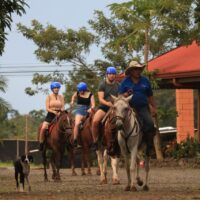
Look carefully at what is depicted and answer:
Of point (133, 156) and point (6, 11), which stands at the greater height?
point (6, 11)

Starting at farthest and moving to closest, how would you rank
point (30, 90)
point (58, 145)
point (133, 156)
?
1. point (30, 90)
2. point (58, 145)
3. point (133, 156)

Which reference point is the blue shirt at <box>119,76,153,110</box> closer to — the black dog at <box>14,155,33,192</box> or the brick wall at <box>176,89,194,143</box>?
the black dog at <box>14,155,33,192</box>

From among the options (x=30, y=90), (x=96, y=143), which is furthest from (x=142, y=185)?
(x=30, y=90)

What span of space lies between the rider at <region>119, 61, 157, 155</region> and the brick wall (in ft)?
63.6

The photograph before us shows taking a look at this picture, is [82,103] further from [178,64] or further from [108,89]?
[178,64]

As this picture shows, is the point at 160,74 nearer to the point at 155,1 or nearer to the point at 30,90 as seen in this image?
the point at 155,1

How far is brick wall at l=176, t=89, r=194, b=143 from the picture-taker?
35125 mm

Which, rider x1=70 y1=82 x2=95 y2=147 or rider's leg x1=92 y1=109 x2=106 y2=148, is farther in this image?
rider x1=70 y1=82 x2=95 y2=147

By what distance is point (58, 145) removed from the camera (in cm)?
2106

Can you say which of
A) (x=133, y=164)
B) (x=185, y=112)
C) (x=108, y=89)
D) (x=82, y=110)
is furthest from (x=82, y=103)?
(x=185, y=112)

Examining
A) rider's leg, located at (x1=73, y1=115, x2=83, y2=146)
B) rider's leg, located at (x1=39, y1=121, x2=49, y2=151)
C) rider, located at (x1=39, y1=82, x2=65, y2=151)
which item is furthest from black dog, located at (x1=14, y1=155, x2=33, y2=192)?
rider's leg, located at (x1=73, y1=115, x2=83, y2=146)

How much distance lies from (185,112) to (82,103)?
14.1 m

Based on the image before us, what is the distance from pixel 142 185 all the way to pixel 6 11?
4.73 m

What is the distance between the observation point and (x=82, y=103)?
21969mm
